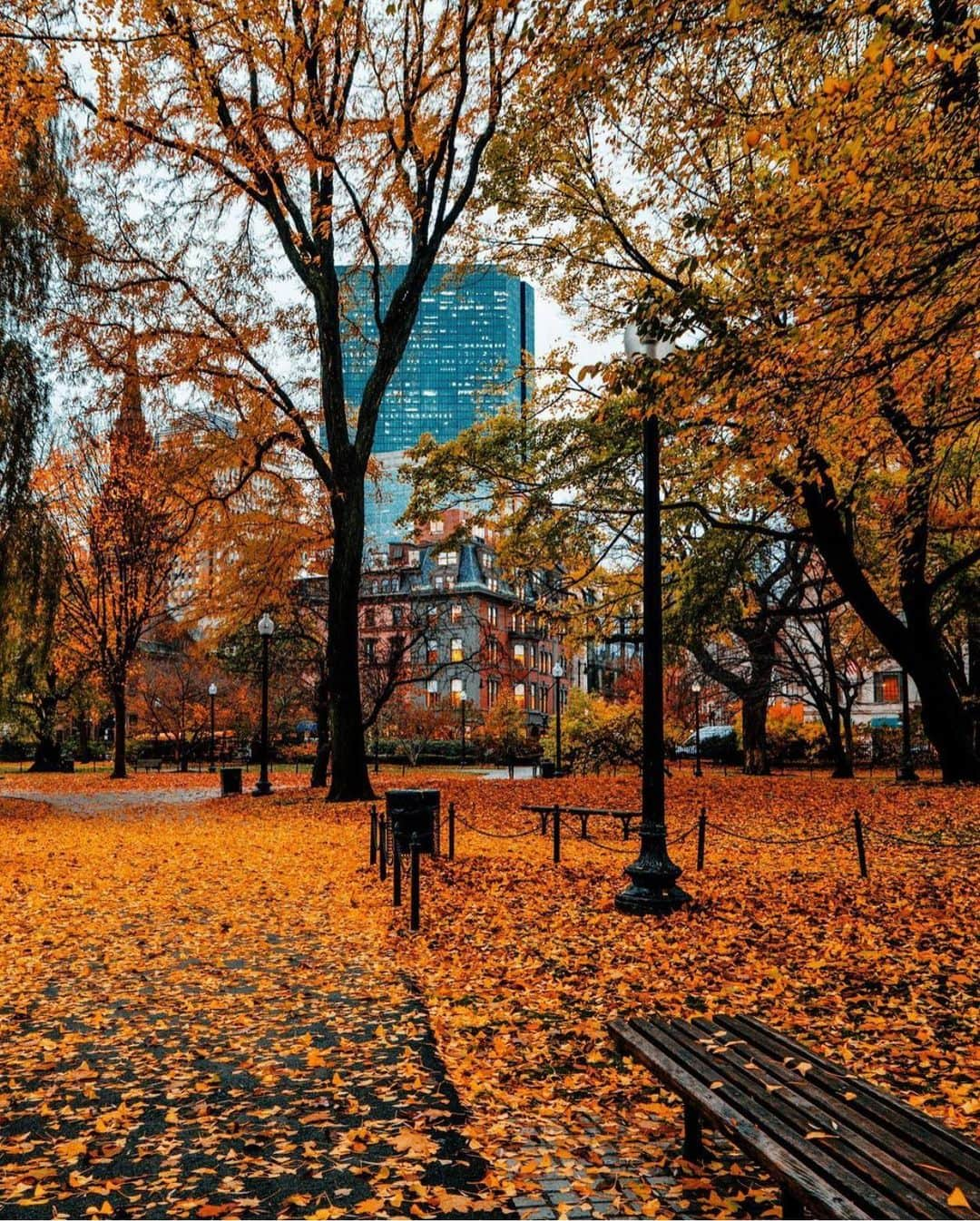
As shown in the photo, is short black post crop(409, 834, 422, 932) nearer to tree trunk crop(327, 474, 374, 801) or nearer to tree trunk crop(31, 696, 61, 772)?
tree trunk crop(327, 474, 374, 801)

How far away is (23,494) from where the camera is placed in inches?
853

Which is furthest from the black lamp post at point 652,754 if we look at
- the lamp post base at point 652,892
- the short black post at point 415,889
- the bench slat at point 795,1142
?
the bench slat at point 795,1142

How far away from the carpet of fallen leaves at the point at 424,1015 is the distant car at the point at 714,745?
36939 mm

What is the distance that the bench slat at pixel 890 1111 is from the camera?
3.13m

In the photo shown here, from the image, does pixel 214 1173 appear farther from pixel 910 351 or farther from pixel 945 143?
pixel 945 143

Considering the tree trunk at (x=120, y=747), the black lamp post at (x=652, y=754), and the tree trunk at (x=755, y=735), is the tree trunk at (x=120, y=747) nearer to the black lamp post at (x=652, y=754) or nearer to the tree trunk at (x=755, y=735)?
the tree trunk at (x=755, y=735)

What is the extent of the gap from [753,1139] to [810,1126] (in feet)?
0.94

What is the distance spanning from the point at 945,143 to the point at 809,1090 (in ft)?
25.2

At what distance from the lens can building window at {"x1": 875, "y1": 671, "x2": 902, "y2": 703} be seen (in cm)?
5984

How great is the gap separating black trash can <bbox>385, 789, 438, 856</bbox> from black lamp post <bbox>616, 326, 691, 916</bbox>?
3.35 metres

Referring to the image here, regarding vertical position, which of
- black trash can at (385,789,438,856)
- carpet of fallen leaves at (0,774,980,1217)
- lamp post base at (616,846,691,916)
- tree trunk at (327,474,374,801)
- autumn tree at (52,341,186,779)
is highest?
autumn tree at (52,341,186,779)

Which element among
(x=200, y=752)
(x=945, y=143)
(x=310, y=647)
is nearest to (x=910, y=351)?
(x=945, y=143)

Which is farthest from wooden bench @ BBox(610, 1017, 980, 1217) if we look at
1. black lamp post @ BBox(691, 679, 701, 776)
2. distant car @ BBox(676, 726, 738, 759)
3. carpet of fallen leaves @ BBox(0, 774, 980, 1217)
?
distant car @ BBox(676, 726, 738, 759)

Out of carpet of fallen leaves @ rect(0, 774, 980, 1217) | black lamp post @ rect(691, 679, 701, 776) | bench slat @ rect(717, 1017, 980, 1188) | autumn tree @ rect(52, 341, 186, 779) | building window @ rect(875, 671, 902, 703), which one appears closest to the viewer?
bench slat @ rect(717, 1017, 980, 1188)
